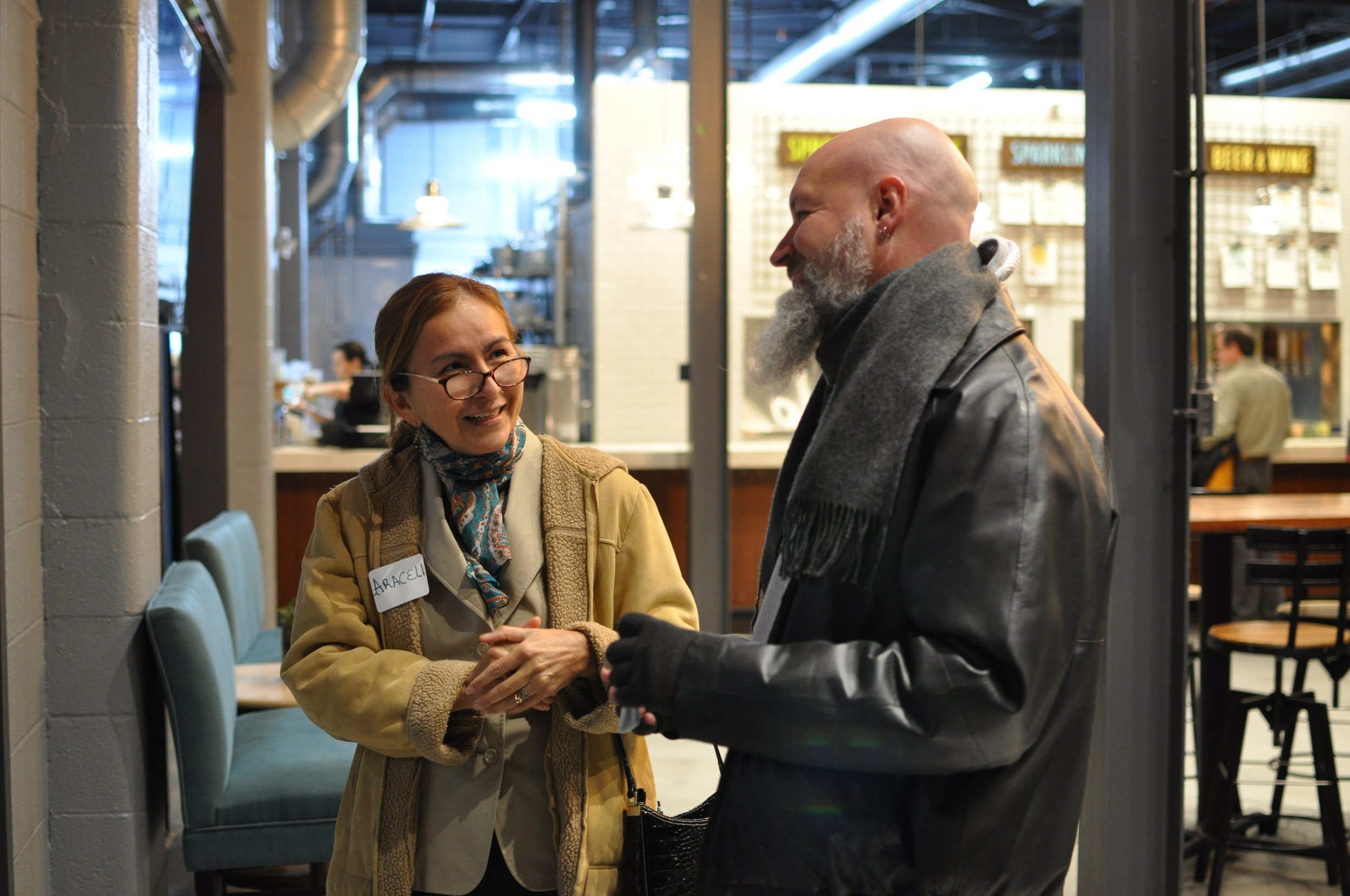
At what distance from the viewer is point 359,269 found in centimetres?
1730

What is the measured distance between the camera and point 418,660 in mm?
1549

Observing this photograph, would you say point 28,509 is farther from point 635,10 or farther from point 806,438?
point 635,10

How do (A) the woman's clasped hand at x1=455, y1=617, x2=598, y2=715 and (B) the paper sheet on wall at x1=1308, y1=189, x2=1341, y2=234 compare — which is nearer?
(A) the woman's clasped hand at x1=455, y1=617, x2=598, y2=715

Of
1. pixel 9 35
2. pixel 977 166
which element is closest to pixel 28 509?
pixel 9 35

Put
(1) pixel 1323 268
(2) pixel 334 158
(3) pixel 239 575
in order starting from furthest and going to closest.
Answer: (2) pixel 334 158 < (1) pixel 1323 268 < (3) pixel 239 575

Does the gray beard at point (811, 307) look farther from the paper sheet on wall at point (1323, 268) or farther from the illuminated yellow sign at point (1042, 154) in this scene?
the paper sheet on wall at point (1323, 268)

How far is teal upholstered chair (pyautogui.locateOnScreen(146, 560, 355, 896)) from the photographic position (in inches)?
104

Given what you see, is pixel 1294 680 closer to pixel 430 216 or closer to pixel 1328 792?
pixel 1328 792

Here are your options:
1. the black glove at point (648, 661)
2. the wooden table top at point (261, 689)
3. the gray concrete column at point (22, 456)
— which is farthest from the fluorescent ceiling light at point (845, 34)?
the black glove at point (648, 661)

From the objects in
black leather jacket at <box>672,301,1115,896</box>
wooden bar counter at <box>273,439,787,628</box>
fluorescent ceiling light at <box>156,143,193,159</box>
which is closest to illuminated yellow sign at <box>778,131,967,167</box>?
wooden bar counter at <box>273,439,787,628</box>

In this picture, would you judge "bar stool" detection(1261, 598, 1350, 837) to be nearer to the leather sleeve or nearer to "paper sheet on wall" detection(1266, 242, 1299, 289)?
the leather sleeve

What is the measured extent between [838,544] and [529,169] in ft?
42.6

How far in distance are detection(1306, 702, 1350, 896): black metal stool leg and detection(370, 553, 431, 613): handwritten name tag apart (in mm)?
2744

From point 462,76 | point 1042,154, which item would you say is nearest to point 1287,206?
point 1042,154
